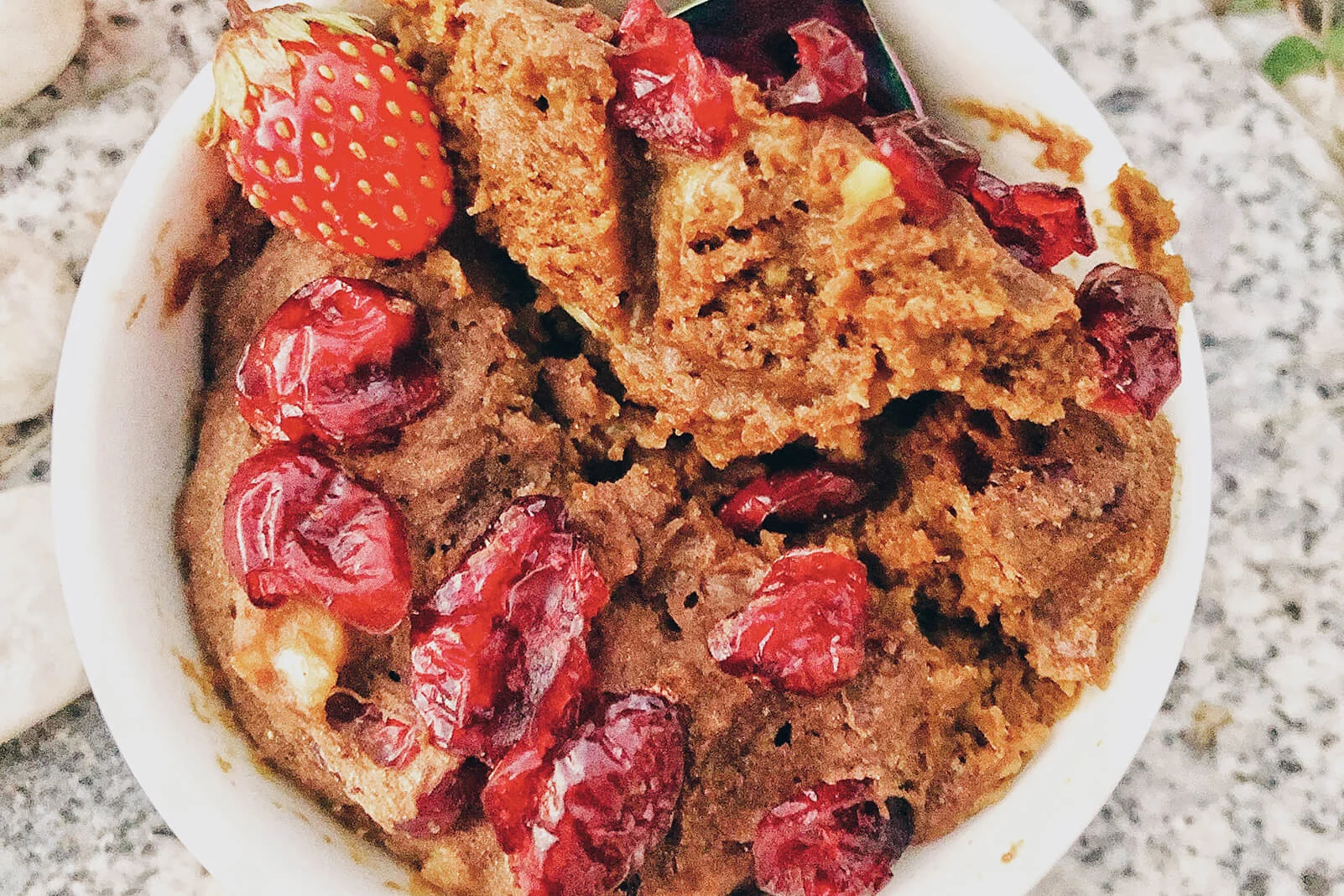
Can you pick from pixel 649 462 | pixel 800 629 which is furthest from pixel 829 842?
pixel 649 462

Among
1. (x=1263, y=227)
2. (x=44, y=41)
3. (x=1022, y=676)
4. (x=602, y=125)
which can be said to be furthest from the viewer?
(x=1263, y=227)

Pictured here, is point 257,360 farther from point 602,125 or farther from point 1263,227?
point 1263,227

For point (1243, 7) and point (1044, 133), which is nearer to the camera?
point (1044, 133)

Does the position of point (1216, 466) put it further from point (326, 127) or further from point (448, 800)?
point (326, 127)

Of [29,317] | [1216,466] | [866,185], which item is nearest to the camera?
[866,185]

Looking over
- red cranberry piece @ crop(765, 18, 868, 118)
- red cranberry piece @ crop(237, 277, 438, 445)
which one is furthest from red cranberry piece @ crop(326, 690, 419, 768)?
red cranberry piece @ crop(765, 18, 868, 118)

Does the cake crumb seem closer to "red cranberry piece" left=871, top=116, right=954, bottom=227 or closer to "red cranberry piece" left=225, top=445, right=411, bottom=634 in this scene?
"red cranberry piece" left=871, top=116, right=954, bottom=227

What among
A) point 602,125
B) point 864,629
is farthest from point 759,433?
point 602,125

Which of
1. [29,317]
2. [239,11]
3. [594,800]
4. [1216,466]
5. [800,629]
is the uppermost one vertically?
[239,11]
